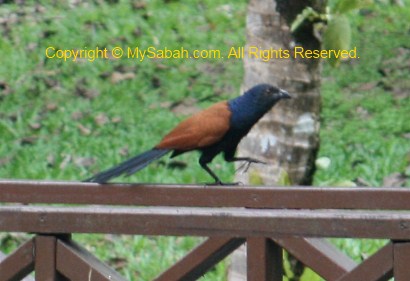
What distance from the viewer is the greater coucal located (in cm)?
385

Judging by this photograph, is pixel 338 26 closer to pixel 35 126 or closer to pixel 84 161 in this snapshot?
pixel 84 161

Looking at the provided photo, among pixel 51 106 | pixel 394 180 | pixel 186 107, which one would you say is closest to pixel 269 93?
pixel 394 180

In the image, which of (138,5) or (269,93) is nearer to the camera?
(269,93)

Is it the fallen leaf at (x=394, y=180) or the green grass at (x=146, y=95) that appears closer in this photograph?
the fallen leaf at (x=394, y=180)

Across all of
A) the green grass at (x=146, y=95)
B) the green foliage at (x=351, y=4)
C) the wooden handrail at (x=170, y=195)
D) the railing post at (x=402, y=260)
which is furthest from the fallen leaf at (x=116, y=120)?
the railing post at (x=402, y=260)

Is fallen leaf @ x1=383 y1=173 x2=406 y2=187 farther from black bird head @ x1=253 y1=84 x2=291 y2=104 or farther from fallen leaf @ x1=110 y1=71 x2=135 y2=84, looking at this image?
fallen leaf @ x1=110 y1=71 x2=135 y2=84

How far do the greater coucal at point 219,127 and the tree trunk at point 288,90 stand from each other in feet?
1.28

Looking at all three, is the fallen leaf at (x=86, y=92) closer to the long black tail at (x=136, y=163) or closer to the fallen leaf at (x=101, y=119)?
the fallen leaf at (x=101, y=119)

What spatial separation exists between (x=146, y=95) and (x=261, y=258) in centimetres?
638

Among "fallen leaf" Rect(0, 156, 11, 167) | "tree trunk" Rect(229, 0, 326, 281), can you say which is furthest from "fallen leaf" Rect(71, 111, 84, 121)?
"tree trunk" Rect(229, 0, 326, 281)

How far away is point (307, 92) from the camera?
457cm

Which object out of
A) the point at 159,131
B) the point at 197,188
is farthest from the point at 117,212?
the point at 159,131

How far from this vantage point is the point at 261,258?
2.22m

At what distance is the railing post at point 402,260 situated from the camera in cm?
206
